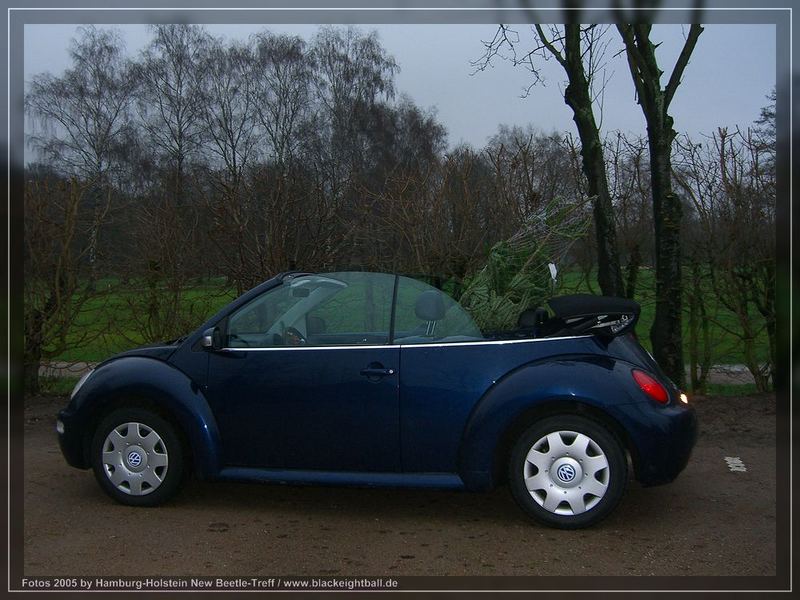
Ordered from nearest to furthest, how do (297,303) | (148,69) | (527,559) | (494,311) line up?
(527,559)
(297,303)
(494,311)
(148,69)

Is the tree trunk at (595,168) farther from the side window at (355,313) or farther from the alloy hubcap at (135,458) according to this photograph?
the alloy hubcap at (135,458)

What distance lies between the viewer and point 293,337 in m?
5.67

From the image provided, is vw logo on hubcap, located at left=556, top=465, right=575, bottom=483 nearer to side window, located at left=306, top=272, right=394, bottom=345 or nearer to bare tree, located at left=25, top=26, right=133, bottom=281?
side window, located at left=306, top=272, right=394, bottom=345

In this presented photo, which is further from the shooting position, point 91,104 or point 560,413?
point 91,104

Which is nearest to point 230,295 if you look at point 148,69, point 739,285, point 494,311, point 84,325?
point 84,325

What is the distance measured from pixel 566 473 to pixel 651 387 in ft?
2.49

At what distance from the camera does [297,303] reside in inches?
229

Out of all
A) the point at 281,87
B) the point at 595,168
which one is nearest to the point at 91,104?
the point at 281,87

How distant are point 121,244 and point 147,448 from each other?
4790 millimetres

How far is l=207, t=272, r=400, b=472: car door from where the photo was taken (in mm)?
5309

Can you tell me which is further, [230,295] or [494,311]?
[230,295]

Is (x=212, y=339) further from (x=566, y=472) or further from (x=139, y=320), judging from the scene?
(x=139, y=320)

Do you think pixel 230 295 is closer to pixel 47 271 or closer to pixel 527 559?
pixel 47 271

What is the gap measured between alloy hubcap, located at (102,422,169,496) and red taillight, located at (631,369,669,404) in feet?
10.1
